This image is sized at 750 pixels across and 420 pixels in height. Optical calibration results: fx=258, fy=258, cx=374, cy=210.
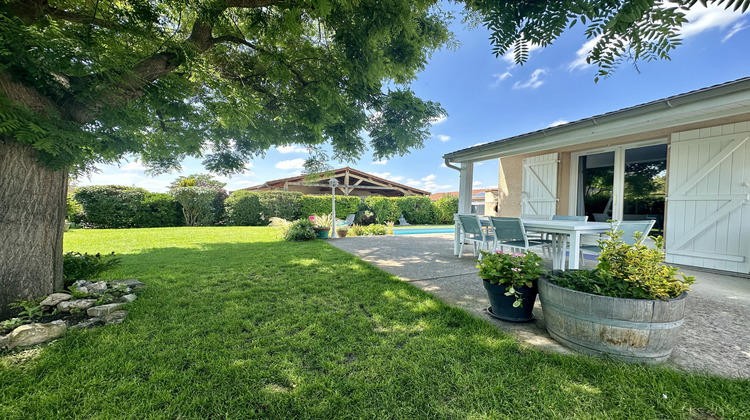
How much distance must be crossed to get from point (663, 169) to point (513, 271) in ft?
18.8

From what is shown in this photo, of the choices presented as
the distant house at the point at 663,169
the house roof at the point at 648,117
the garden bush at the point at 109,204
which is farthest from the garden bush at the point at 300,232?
the garden bush at the point at 109,204

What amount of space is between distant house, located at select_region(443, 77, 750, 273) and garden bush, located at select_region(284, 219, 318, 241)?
4.30 meters

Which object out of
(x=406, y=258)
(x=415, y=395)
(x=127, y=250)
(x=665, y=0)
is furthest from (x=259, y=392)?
(x=127, y=250)

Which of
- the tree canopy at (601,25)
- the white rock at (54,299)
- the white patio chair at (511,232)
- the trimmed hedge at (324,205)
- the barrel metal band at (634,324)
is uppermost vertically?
the tree canopy at (601,25)

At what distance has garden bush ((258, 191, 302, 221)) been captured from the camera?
12.3 metres

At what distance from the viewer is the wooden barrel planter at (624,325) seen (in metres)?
1.59

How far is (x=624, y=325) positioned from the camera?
1621mm

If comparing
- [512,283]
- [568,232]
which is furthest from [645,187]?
[512,283]

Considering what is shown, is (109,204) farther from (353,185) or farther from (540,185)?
(540,185)

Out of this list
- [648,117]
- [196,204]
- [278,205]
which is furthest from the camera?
[278,205]

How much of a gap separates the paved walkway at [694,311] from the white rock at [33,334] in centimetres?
328

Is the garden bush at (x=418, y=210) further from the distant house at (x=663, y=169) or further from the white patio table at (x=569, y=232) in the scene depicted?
the white patio table at (x=569, y=232)

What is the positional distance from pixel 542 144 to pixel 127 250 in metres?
A: 8.85

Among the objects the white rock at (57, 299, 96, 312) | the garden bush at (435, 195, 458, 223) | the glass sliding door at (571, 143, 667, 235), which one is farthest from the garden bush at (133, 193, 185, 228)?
the glass sliding door at (571, 143, 667, 235)
